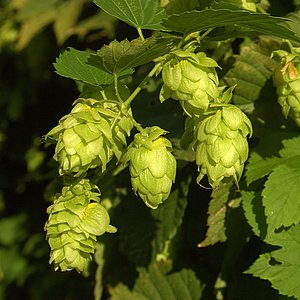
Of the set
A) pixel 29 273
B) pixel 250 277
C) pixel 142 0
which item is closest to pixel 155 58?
pixel 142 0

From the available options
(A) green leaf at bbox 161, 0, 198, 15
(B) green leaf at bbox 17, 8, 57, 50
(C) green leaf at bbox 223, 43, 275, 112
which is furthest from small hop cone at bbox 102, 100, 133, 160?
(B) green leaf at bbox 17, 8, 57, 50

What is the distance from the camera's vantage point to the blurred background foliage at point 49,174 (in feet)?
5.59

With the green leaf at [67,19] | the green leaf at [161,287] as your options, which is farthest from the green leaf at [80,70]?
the green leaf at [67,19]

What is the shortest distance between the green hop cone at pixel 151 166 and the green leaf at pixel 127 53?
12cm

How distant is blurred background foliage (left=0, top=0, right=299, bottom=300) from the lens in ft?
5.59

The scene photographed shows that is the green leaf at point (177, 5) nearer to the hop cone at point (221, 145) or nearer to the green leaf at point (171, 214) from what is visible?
the hop cone at point (221, 145)

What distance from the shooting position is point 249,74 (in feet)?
5.05

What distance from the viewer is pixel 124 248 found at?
1.74 meters

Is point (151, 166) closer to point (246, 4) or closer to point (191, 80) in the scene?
point (191, 80)

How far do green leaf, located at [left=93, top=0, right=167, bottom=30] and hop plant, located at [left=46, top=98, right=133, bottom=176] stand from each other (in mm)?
183

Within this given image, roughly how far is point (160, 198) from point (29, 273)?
1.73m

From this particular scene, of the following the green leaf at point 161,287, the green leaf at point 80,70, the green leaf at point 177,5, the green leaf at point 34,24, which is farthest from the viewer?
the green leaf at point 34,24

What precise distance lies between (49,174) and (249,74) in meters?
0.64

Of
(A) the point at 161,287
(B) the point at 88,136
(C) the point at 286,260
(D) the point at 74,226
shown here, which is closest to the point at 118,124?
(B) the point at 88,136
